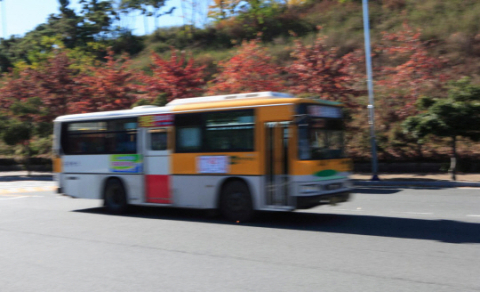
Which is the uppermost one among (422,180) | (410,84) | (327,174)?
(410,84)

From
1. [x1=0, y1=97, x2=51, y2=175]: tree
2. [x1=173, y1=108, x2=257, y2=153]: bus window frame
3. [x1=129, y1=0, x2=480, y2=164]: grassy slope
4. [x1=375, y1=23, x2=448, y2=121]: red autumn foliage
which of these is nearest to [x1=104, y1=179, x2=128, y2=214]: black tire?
[x1=173, y1=108, x2=257, y2=153]: bus window frame

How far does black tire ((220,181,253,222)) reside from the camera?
11.1 meters

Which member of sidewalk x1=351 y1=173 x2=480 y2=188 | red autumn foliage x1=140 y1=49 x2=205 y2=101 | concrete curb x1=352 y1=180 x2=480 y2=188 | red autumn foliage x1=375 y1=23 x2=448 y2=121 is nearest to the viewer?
concrete curb x1=352 y1=180 x2=480 y2=188

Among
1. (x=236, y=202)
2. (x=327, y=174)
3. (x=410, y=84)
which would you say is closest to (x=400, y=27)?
(x=410, y=84)

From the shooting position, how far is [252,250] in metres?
8.27

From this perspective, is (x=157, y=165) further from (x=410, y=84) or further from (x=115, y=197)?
(x=410, y=84)

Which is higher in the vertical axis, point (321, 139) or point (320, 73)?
point (320, 73)

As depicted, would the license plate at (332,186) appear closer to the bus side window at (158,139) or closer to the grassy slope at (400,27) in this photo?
the bus side window at (158,139)

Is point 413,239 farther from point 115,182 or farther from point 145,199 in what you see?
point 115,182

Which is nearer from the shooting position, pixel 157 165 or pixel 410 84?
pixel 157 165

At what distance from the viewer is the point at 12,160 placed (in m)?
39.8

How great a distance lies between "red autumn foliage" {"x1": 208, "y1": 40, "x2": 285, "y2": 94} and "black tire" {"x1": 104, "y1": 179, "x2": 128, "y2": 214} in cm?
1264

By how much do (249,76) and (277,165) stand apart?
15.7m

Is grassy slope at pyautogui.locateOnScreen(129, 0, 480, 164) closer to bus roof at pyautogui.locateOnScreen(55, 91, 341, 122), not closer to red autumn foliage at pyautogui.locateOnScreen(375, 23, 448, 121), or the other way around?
red autumn foliage at pyautogui.locateOnScreen(375, 23, 448, 121)
